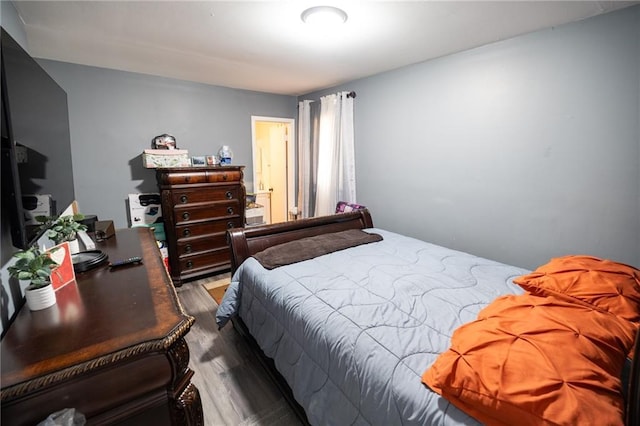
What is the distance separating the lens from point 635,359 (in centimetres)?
60

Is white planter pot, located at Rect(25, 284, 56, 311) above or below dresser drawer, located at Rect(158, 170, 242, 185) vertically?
below

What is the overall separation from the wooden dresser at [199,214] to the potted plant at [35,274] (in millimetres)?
2091

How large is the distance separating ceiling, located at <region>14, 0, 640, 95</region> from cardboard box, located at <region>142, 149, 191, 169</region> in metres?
0.84

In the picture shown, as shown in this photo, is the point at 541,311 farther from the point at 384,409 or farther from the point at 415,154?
the point at 415,154

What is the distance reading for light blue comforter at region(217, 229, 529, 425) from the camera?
3.28 ft

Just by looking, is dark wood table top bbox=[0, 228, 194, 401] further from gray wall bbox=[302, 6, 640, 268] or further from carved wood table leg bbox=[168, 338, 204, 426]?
gray wall bbox=[302, 6, 640, 268]

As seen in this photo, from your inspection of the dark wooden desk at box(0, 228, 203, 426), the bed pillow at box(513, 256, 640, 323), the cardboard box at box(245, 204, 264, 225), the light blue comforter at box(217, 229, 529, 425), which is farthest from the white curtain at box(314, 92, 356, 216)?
the dark wooden desk at box(0, 228, 203, 426)

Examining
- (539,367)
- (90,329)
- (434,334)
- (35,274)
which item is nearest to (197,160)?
(35,274)

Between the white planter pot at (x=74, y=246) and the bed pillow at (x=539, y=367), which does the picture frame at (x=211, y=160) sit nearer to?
the white planter pot at (x=74, y=246)

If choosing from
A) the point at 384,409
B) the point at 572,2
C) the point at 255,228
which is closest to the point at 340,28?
the point at 572,2

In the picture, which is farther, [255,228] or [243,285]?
[255,228]

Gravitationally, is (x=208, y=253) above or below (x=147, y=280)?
below

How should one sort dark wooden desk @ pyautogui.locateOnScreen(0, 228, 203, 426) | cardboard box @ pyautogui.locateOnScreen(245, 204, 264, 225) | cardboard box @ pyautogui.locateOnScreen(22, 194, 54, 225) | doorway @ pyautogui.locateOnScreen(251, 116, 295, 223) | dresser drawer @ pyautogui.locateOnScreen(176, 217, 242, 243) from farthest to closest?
1. doorway @ pyautogui.locateOnScreen(251, 116, 295, 223)
2. cardboard box @ pyautogui.locateOnScreen(245, 204, 264, 225)
3. dresser drawer @ pyautogui.locateOnScreen(176, 217, 242, 243)
4. cardboard box @ pyautogui.locateOnScreen(22, 194, 54, 225)
5. dark wooden desk @ pyautogui.locateOnScreen(0, 228, 203, 426)

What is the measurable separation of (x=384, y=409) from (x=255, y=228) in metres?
1.57
